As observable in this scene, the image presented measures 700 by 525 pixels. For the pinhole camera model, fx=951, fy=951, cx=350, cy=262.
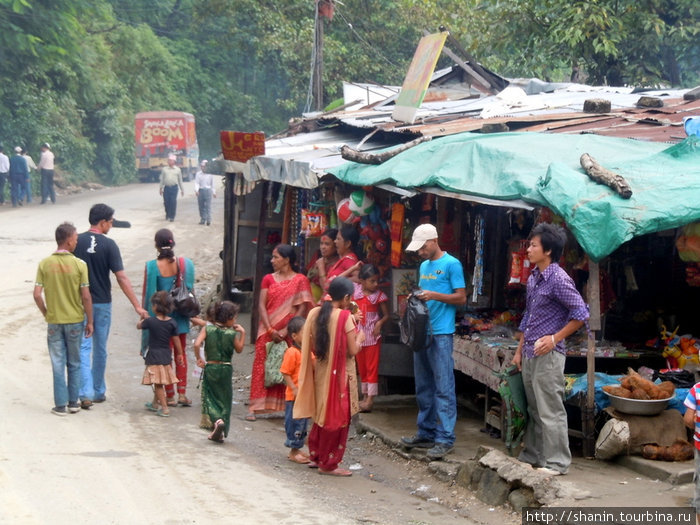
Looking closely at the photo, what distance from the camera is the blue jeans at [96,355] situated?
28.0ft

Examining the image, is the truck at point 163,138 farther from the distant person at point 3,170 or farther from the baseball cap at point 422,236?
the baseball cap at point 422,236

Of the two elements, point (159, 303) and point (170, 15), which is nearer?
point (159, 303)

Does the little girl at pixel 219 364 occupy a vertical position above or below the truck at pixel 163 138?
below

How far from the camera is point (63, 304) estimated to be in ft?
26.8

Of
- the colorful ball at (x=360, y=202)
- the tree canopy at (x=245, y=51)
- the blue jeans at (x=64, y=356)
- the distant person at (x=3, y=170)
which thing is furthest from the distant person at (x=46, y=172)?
the blue jeans at (x=64, y=356)

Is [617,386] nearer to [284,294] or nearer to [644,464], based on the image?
[644,464]

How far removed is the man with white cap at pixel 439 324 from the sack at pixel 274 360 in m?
1.62

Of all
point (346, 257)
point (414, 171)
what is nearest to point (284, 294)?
point (346, 257)

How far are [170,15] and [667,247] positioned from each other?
41.2m

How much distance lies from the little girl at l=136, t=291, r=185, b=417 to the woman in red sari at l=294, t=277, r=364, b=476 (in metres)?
1.96

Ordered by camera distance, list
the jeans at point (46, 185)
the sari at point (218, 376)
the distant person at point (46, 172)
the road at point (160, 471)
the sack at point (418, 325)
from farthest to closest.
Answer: the jeans at point (46, 185)
the distant person at point (46, 172)
the sari at point (218, 376)
the sack at point (418, 325)
the road at point (160, 471)

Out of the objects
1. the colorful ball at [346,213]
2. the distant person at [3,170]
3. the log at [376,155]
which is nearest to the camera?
the log at [376,155]

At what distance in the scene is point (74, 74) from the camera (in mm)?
32906

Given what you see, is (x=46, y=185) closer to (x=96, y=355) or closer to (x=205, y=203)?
(x=205, y=203)
